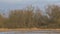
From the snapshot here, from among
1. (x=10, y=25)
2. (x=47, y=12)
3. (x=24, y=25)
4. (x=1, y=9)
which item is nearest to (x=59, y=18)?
(x=47, y=12)

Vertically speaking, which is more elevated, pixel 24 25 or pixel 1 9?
pixel 1 9

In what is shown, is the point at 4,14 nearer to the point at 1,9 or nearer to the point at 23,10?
the point at 1,9

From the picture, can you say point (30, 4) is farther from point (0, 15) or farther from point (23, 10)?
point (0, 15)

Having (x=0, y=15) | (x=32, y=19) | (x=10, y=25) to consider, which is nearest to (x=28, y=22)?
(x=32, y=19)

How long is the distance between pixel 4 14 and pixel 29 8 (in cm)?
142

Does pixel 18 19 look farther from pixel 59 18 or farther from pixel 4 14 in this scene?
pixel 59 18

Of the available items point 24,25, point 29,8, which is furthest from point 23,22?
point 29,8

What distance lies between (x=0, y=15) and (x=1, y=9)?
0.34 metres

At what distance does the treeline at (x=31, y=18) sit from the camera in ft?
28.8

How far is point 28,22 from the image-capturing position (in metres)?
Answer: 8.89

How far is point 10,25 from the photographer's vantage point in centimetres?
868

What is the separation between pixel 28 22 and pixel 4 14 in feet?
4.62

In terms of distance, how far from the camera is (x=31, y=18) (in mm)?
8930

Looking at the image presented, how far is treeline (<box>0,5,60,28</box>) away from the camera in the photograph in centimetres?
879
